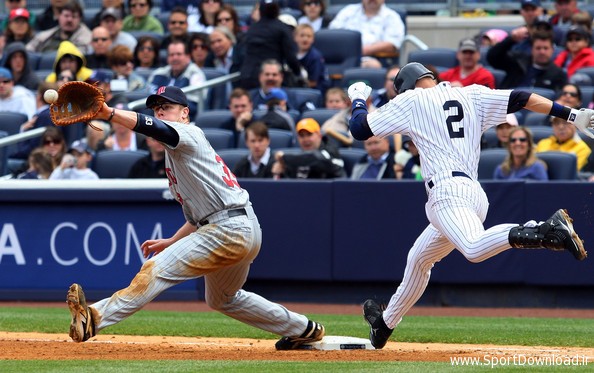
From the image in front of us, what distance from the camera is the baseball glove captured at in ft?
21.4

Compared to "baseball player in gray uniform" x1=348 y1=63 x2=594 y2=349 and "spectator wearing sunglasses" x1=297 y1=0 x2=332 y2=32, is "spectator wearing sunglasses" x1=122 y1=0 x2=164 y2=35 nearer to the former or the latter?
"spectator wearing sunglasses" x1=297 y1=0 x2=332 y2=32

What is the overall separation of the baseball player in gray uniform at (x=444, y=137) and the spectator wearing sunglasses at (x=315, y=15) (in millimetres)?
7571

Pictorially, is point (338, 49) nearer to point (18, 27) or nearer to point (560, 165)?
point (560, 165)

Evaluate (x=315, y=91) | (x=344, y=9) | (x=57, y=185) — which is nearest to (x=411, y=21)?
(x=344, y=9)

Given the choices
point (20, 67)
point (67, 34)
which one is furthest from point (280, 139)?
point (67, 34)

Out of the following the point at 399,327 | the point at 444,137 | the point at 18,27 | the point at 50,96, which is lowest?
the point at 399,327

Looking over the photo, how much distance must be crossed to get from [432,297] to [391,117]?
4335mm

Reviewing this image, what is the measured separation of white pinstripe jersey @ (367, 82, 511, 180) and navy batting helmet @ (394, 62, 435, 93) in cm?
14

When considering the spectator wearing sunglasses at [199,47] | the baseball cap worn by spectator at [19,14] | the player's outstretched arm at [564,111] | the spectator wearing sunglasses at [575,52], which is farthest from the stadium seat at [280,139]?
the player's outstretched arm at [564,111]

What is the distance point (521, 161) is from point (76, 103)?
5620 mm

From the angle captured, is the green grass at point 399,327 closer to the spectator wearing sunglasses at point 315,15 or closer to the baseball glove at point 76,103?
the baseball glove at point 76,103

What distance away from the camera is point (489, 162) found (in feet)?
37.6

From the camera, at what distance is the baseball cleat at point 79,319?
680 cm

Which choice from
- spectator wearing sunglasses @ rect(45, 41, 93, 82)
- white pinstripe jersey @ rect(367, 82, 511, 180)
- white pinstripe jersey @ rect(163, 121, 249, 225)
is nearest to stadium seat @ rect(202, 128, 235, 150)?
spectator wearing sunglasses @ rect(45, 41, 93, 82)
